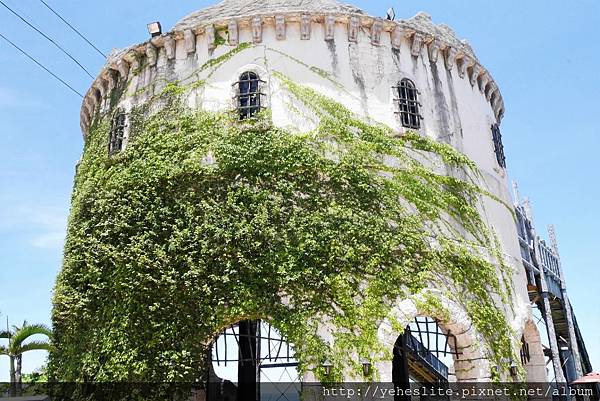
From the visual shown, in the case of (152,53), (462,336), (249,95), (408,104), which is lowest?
(462,336)

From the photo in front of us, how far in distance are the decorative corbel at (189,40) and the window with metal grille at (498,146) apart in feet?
35.9

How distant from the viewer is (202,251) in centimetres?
1371

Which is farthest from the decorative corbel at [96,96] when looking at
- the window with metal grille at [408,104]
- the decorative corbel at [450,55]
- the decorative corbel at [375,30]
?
the decorative corbel at [450,55]

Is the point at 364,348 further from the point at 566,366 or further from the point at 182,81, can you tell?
the point at 566,366

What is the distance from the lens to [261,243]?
13.8 m

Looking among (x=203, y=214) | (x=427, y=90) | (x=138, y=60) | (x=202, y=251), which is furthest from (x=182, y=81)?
(x=427, y=90)

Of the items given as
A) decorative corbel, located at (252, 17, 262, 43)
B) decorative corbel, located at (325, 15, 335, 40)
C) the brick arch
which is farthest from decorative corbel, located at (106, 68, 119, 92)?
the brick arch

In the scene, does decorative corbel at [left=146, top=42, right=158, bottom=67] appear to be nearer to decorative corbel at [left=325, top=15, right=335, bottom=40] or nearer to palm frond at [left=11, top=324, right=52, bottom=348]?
decorative corbel at [left=325, top=15, right=335, bottom=40]

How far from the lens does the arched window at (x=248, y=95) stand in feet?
52.5

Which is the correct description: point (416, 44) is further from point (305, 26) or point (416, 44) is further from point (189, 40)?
point (189, 40)

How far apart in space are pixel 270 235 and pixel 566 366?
602 inches

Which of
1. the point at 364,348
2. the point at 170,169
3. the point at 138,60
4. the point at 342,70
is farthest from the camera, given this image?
the point at 138,60

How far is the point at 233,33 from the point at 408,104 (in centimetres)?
579

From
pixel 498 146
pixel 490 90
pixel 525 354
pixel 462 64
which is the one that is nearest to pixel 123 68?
pixel 462 64
